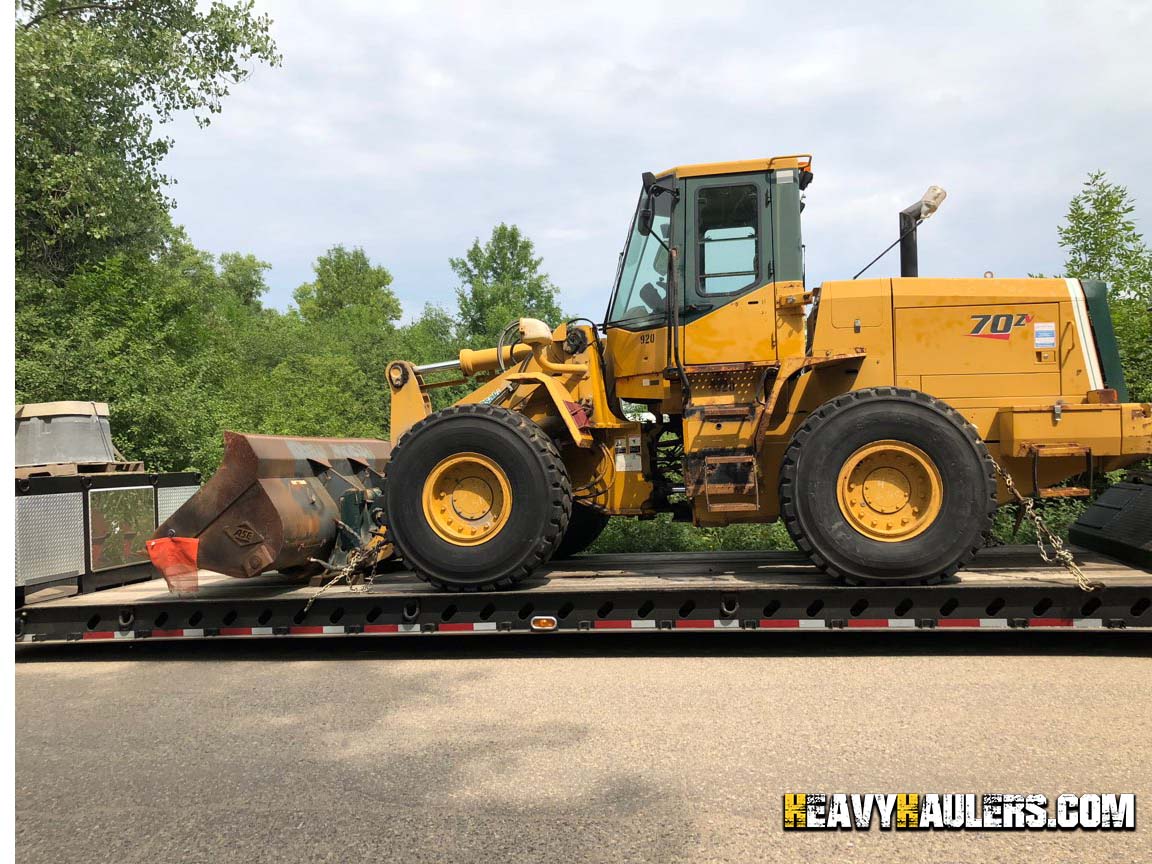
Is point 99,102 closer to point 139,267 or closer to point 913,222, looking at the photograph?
point 139,267

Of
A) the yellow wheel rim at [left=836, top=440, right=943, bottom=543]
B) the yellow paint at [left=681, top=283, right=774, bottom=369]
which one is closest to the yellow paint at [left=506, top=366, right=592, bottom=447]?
the yellow paint at [left=681, top=283, right=774, bottom=369]

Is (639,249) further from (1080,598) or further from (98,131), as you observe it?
(98,131)

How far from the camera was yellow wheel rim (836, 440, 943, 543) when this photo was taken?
17.6 feet

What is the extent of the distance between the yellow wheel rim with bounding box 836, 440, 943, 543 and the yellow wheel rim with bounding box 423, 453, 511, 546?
7.52 feet

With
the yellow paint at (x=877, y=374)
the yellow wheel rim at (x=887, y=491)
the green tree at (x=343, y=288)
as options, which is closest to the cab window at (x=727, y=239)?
the yellow paint at (x=877, y=374)

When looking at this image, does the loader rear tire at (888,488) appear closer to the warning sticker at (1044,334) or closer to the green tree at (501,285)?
the warning sticker at (1044,334)

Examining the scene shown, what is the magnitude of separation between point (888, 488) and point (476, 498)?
109 inches

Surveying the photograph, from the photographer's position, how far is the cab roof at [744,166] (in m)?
6.09

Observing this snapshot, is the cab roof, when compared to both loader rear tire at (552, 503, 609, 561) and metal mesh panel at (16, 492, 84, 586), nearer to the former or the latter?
loader rear tire at (552, 503, 609, 561)

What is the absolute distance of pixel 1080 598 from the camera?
16.9 ft

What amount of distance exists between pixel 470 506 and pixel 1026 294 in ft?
13.5

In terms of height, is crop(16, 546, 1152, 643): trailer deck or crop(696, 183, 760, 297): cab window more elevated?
crop(696, 183, 760, 297): cab window

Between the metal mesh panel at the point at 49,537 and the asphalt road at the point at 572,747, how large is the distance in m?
0.84

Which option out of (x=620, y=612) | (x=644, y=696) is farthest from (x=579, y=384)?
(x=644, y=696)
